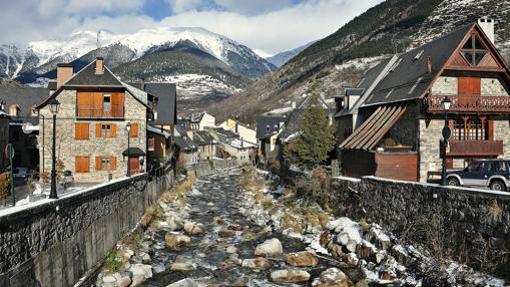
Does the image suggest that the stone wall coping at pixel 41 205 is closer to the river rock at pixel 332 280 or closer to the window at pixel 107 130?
the river rock at pixel 332 280

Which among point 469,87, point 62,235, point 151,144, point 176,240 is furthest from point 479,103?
point 151,144

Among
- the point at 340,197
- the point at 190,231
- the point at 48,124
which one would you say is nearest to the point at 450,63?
the point at 340,197

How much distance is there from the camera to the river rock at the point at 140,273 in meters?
18.7

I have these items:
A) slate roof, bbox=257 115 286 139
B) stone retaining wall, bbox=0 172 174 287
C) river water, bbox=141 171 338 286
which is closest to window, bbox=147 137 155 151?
river water, bbox=141 171 338 286

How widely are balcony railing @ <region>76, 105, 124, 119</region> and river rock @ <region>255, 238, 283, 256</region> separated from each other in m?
22.2

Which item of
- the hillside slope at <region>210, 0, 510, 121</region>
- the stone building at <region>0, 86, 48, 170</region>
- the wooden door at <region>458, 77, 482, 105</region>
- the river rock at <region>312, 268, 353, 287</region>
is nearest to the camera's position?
the river rock at <region>312, 268, 353, 287</region>

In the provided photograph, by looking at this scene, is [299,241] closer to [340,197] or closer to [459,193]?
[340,197]

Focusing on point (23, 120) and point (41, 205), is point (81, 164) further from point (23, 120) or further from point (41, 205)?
point (41, 205)

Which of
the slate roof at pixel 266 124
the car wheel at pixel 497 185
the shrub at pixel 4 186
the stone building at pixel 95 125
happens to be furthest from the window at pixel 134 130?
the slate roof at pixel 266 124

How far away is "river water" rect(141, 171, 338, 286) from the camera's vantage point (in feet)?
65.4

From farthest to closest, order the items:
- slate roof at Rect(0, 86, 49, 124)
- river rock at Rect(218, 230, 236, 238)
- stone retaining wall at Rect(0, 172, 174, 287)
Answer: slate roof at Rect(0, 86, 49, 124), river rock at Rect(218, 230, 236, 238), stone retaining wall at Rect(0, 172, 174, 287)

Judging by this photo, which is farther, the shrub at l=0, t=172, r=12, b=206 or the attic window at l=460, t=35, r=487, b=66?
the attic window at l=460, t=35, r=487, b=66

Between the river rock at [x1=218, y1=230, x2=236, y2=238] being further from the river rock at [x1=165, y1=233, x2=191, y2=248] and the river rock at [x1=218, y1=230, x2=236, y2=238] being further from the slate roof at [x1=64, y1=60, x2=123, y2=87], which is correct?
the slate roof at [x1=64, y1=60, x2=123, y2=87]

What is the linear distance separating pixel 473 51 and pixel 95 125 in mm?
30853
